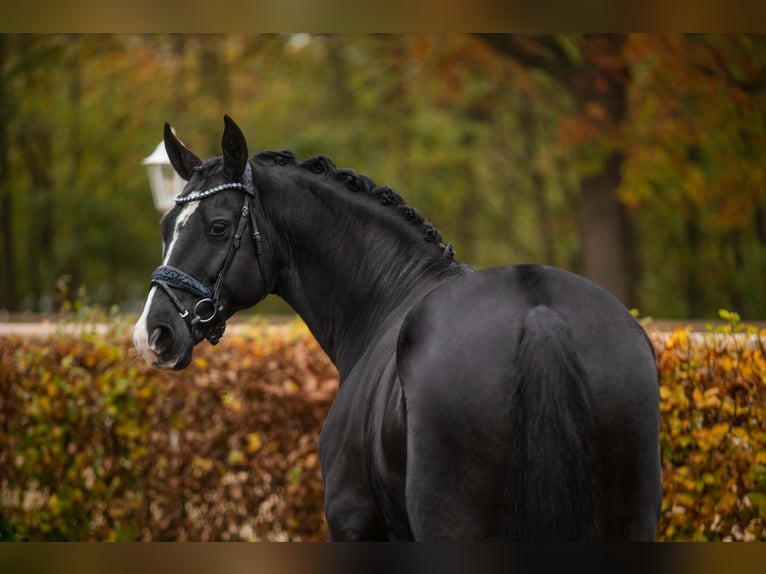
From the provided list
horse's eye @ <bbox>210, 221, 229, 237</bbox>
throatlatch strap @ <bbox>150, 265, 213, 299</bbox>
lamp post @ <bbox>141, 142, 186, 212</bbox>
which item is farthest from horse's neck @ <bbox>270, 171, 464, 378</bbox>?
lamp post @ <bbox>141, 142, 186, 212</bbox>

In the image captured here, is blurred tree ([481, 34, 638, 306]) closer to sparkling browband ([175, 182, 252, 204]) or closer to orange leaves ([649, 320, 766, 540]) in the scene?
orange leaves ([649, 320, 766, 540])

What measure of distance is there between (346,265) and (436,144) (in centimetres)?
1479

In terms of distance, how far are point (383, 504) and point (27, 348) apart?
4242mm

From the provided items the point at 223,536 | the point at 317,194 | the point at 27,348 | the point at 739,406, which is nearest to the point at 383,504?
the point at 317,194

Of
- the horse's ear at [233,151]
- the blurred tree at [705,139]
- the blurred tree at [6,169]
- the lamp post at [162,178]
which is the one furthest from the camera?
the blurred tree at [6,169]

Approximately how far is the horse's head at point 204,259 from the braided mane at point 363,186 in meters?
0.27

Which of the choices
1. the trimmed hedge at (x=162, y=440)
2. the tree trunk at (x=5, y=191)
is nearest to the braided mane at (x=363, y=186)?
the trimmed hedge at (x=162, y=440)

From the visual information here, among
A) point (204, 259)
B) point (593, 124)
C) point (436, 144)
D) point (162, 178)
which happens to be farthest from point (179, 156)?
point (436, 144)

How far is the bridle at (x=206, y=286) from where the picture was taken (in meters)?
3.51

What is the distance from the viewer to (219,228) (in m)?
3.66

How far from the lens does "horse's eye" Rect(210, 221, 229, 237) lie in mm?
3643

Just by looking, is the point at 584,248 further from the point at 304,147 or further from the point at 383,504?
the point at 383,504

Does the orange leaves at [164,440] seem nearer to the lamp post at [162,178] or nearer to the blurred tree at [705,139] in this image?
the lamp post at [162,178]

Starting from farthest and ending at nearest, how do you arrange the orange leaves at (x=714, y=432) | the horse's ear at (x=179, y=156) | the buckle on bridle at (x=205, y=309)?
the orange leaves at (x=714, y=432), the horse's ear at (x=179, y=156), the buckle on bridle at (x=205, y=309)
